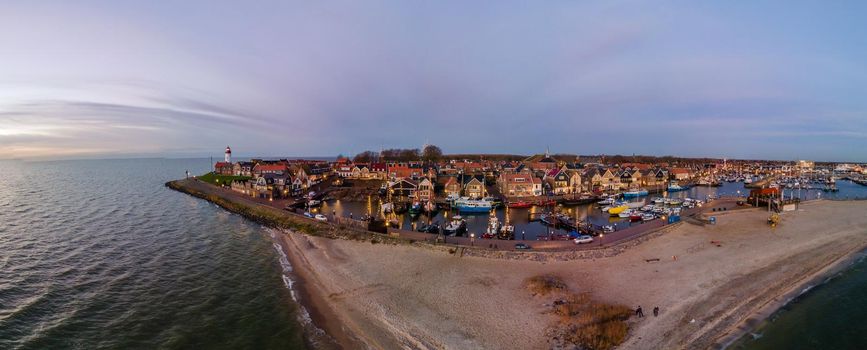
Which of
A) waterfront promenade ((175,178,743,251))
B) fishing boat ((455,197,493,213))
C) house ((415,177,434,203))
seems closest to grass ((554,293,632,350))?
waterfront promenade ((175,178,743,251))

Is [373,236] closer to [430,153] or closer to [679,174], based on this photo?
[679,174]

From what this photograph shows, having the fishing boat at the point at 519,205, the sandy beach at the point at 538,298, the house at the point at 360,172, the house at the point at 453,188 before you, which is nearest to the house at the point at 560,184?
the fishing boat at the point at 519,205

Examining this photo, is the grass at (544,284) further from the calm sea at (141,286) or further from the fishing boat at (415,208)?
the fishing boat at (415,208)

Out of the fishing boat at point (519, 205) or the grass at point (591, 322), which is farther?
the fishing boat at point (519, 205)

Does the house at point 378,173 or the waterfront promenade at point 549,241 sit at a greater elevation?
the house at point 378,173

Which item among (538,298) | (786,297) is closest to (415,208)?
(538,298)

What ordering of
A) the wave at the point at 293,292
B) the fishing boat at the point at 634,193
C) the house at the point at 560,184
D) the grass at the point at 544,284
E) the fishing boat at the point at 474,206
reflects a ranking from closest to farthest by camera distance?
the wave at the point at 293,292, the grass at the point at 544,284, the fishing boat at the point at 474,206, the house at the point at 560,184, the fishing boat at the point at 634,193
